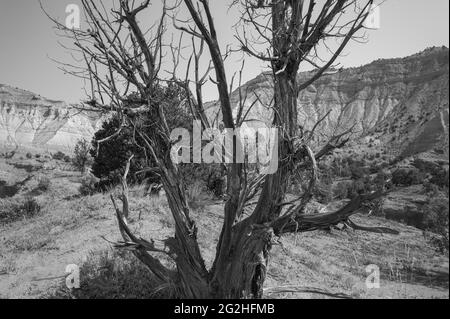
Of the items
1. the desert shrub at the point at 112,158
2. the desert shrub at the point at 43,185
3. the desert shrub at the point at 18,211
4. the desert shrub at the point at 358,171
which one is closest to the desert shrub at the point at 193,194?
the desert shrub at the point at 112,158

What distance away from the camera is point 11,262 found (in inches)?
224

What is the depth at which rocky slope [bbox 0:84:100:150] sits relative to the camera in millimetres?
63188

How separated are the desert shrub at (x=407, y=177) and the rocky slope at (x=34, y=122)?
206ft

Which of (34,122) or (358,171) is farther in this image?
(34,122)

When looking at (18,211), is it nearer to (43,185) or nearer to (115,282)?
(115,282)

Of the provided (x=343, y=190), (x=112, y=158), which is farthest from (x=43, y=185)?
(x=343, y=190)

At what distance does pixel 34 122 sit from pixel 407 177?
2921 inches

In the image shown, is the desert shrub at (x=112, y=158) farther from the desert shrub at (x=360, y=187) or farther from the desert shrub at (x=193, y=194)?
the desert shrub at (x=360, y=187)

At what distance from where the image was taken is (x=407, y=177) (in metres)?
3.26

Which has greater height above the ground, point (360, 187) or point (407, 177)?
point (407, 177)

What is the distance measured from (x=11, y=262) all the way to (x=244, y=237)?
4164 mm
